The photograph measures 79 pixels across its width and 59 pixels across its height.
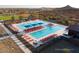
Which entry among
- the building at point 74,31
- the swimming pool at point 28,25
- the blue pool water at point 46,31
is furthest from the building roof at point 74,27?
the swimming pool at point 28,25

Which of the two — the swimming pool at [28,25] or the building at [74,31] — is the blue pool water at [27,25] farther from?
the building at [74,31]

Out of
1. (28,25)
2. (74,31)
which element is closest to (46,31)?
(28,25)

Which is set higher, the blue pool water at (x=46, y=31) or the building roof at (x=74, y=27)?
the building roof at (x=74, y=27)

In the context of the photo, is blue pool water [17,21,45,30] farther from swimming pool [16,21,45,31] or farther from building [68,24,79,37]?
building [68,24,79,37]

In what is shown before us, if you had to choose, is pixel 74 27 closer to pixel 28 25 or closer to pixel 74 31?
pixel 74 31

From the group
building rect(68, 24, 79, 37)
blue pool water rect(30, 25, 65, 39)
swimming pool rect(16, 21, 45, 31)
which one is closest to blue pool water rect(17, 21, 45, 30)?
swimming pool rect(16, 21, 45, 31)

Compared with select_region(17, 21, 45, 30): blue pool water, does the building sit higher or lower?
lower

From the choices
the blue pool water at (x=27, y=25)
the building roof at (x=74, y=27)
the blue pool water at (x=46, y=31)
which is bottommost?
the blue pool water at (x=46, y=31)

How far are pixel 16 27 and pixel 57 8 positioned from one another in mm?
628

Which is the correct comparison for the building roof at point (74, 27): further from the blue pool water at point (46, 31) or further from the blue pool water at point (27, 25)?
the blue pool water at point (27, 25)

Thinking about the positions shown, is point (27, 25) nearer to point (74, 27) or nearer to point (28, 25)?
point (28, 25)

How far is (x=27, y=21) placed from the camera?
1.78 m

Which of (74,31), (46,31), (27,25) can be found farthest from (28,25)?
(74,31)
